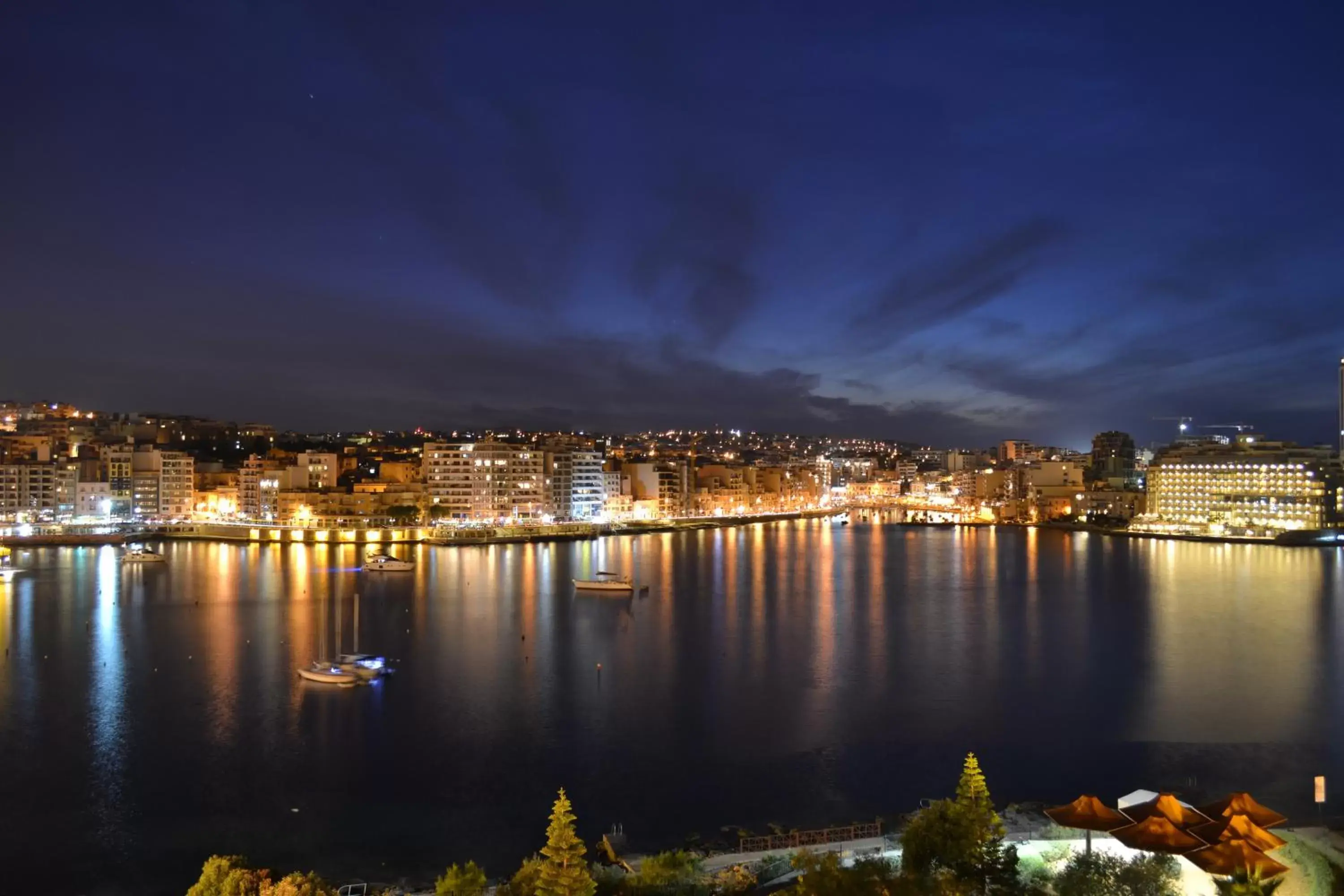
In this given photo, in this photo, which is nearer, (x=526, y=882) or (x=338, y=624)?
(x=526, y=882)

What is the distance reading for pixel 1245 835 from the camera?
436 centimetres

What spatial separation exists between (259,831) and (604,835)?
2498mm

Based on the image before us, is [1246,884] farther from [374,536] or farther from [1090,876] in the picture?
[374,536]

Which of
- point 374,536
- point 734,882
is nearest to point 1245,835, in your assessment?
point 734,882

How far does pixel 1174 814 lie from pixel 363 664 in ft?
29.7

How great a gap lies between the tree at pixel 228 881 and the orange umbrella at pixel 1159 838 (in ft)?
13.5

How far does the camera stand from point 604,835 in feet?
20.7

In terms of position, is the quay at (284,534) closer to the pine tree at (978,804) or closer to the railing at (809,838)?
the railing at (809,838)

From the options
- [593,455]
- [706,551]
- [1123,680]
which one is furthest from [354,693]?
[593,455]

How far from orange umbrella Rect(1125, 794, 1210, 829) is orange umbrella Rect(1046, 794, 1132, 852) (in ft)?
0.47

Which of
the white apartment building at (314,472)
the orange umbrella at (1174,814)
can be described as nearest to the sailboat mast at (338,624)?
the orange umbrella at (1174,814)

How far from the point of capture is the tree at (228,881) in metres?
3.83

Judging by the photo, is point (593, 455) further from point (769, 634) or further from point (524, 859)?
point (524, 859)

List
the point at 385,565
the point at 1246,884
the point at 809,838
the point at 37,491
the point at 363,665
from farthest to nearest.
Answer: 1. the point at 37,491
2. the point at 385,565
3. the point at 363,665
4. the point at 809,838
5. the point at 1246,884
